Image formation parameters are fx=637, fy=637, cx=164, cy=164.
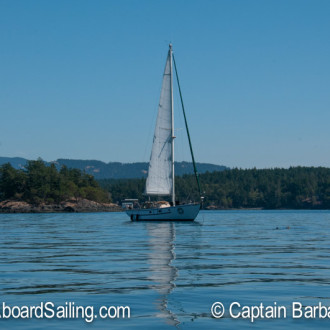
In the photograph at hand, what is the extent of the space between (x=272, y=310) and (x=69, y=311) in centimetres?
624

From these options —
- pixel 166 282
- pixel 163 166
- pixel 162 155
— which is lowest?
pixel 166 282

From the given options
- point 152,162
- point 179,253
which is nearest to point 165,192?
point 152,162

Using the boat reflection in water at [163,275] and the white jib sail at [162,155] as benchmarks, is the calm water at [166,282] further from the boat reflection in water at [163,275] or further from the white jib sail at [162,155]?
the white jib sail at [162,155]

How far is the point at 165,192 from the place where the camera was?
3711 inches

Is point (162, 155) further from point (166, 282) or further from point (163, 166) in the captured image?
point (166, 282)

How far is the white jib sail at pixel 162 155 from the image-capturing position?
94.6 metres

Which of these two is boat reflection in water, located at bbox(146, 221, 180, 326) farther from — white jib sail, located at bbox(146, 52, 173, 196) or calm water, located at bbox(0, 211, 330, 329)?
white jib sail, located at bbox(146, 52, 173, 196)

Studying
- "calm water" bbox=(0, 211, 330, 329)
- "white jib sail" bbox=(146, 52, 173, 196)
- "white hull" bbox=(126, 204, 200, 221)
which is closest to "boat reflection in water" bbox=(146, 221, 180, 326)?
"calm water" bbox=(0, 211, 330, 329)

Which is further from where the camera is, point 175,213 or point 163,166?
point 163,166

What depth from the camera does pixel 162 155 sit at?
3733 inches

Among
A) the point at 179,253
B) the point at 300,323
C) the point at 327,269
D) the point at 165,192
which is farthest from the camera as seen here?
the point at 165,192

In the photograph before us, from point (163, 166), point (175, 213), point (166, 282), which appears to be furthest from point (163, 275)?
point (163, 166)

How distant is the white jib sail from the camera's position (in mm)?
94562

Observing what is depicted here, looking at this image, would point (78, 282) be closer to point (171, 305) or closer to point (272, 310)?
point (171, 305)
